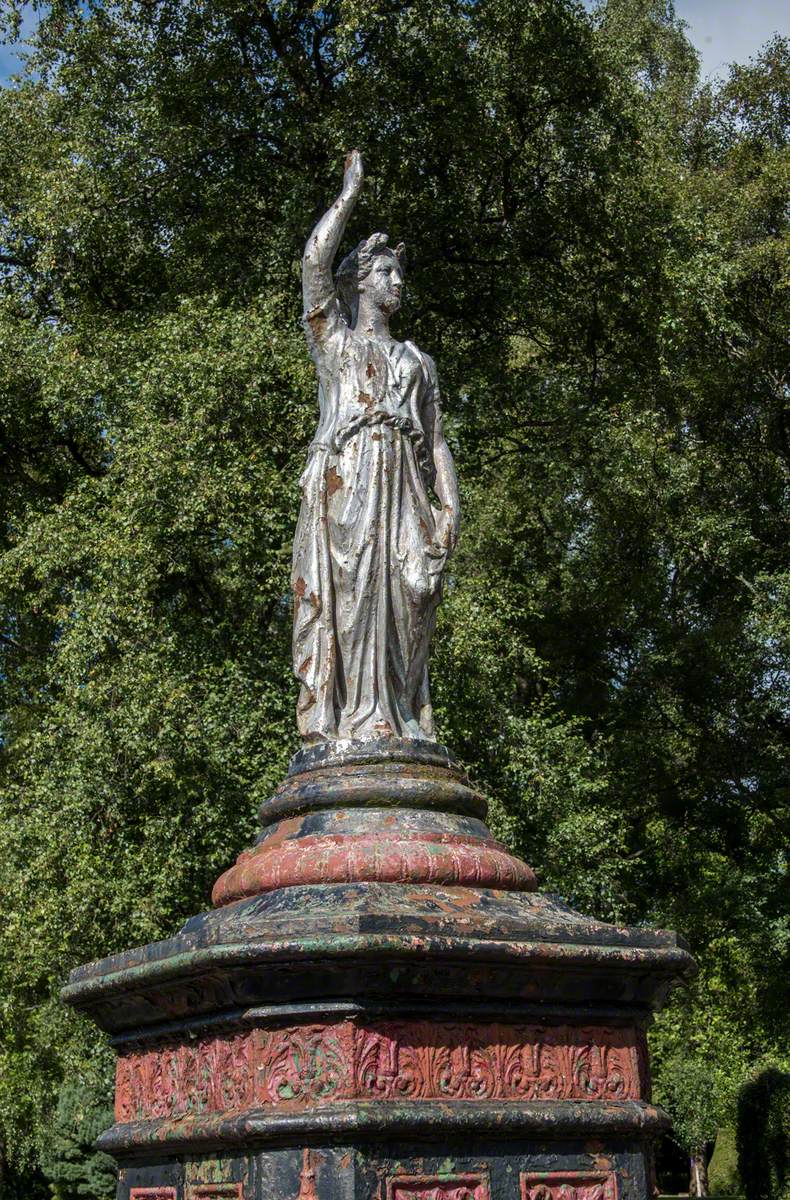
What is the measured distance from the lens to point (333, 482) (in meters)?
7.33

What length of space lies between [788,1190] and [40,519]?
43.3 feet

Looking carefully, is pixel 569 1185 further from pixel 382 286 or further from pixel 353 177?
pixel 353 177

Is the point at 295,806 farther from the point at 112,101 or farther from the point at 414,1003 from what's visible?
the point at 112,101

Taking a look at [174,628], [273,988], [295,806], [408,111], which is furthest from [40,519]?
[273,988]

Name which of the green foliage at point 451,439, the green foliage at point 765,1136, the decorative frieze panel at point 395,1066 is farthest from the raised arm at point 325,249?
the green foliage at point 765,1136

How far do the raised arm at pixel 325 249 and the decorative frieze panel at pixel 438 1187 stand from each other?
4000 mm

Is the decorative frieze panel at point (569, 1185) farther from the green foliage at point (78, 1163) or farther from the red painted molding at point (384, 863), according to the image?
the green foliage at point (78, 1163)

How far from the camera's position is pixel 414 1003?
5621 mm

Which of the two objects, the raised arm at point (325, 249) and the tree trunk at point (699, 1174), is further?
the tree trunk at point (699, 1174)

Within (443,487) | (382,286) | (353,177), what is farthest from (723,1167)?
(353,177)

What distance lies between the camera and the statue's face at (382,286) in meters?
7.81

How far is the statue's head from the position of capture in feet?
25.6

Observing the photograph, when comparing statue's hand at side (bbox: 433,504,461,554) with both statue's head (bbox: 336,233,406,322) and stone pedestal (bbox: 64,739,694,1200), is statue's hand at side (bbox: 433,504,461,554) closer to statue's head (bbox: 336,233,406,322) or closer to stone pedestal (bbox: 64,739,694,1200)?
statue's head (bbox: 336,233,406,322)

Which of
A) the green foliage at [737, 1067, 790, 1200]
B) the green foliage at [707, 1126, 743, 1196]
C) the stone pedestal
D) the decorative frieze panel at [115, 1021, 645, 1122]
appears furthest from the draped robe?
the green foliage at [707, 1126, 743, 1196]
